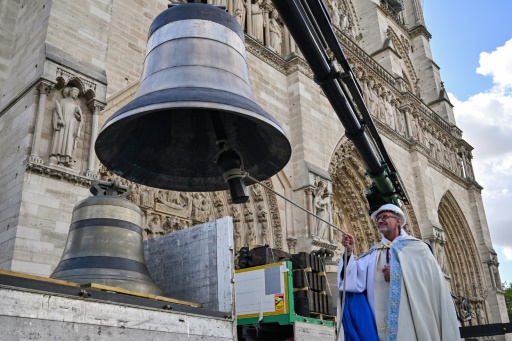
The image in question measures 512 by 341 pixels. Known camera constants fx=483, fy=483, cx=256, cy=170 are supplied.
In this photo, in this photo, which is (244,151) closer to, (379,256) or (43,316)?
(379,256)

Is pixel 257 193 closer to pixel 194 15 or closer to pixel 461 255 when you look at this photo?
pixel 194 15

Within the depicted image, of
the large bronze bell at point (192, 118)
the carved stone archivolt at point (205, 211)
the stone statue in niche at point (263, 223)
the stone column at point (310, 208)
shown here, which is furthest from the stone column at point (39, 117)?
the stone column at point (310, 208)

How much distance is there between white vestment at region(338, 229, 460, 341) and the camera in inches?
95.7

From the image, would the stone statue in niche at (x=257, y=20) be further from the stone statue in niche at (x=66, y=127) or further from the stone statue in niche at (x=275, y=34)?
the stone statue in niche at (x=66, y=127)

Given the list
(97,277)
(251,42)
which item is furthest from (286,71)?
(97,277)

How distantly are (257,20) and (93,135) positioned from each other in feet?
23.2

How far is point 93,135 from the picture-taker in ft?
21.7

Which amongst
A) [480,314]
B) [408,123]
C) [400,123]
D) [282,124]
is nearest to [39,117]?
[282,124]

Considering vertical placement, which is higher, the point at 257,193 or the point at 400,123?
the point at 400,123

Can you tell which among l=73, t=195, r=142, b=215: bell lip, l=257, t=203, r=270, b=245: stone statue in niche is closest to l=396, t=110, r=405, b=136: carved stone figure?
l=257, t=203, r=270, b=245: stone statue in niche

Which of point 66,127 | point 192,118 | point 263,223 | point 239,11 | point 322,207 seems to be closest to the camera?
point 192,118

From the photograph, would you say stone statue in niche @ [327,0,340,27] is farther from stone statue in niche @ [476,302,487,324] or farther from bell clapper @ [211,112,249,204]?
bell clapper @ [211,112,249,204]

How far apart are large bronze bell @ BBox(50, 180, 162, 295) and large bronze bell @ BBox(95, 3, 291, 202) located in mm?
234

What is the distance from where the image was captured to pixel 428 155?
725 inches
